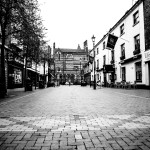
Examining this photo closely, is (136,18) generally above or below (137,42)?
above

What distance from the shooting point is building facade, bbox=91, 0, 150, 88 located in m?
17.6

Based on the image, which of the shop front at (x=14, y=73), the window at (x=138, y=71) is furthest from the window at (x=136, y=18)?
the shop front at (x=14, y=73)

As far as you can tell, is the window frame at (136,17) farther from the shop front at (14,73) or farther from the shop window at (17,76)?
the shop window at (17,76)

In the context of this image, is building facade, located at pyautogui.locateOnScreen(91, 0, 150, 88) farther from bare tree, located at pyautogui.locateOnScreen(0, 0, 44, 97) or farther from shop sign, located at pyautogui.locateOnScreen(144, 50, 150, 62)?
bare tree, located at pyautogui.locateOnScreen(0, 0, 44, 97)

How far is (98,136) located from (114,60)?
25.6 metres

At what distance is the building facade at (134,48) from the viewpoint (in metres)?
17.6

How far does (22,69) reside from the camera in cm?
3048

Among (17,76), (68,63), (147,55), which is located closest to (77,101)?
(147,55)

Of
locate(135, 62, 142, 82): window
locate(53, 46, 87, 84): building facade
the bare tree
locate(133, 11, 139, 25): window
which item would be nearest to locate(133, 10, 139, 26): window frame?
locate(133, 11, 139, 25): window

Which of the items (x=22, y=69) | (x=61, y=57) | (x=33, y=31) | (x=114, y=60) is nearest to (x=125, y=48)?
(x=114, y=60)

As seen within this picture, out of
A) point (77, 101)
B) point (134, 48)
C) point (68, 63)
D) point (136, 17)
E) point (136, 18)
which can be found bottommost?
point (77, 101)

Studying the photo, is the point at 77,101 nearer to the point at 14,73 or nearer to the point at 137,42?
the point at 137,42

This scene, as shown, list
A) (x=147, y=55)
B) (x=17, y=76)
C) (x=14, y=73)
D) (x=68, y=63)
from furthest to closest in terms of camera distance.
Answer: (x=68, y=63)
(x=17, y=76)
(x=14, y=73)
(x=147, y=55)

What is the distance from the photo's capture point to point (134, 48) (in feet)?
67.7
